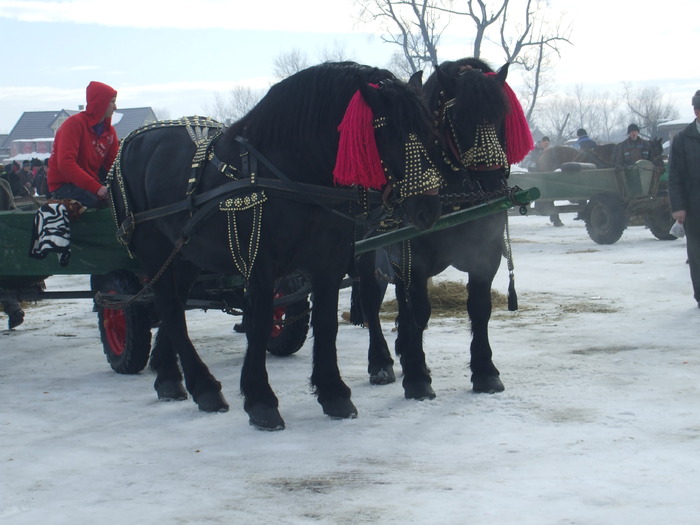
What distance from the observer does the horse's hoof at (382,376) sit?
21.3ft

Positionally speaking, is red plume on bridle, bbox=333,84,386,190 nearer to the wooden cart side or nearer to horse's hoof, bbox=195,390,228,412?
horse's hoof, bbox=195,390,228,412

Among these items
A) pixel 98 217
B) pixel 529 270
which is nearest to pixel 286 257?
pixel 98 217

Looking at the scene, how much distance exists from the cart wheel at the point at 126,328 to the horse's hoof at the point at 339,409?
209cm

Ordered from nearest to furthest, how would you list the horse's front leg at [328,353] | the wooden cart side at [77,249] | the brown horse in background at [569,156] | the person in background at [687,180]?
1. the horse's front leg at [328,353]
2. the wooden cart side at [77,249]
3. the person in background at [687,180]
4. the brown horse in background at [569,156]

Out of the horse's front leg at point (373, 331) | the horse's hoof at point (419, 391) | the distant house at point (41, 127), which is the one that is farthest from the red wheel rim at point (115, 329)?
the distant house at point (41, 127)

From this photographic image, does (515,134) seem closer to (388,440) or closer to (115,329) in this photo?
(388,440)

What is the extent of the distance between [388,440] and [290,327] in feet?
8.73

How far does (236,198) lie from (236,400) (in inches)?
58.4

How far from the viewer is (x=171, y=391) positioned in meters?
6.24

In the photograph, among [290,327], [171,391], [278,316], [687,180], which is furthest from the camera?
[687,180]

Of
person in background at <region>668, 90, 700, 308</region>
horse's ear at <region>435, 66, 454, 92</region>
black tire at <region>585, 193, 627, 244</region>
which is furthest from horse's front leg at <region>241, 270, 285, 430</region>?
black tire at <region>585, 193, 627, 244</region>

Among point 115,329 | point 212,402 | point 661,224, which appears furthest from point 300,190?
point 661,224

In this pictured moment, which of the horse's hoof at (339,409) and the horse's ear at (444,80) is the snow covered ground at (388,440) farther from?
the horse's ear at (444,80)

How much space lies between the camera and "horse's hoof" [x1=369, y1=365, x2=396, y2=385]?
21.3 feet
